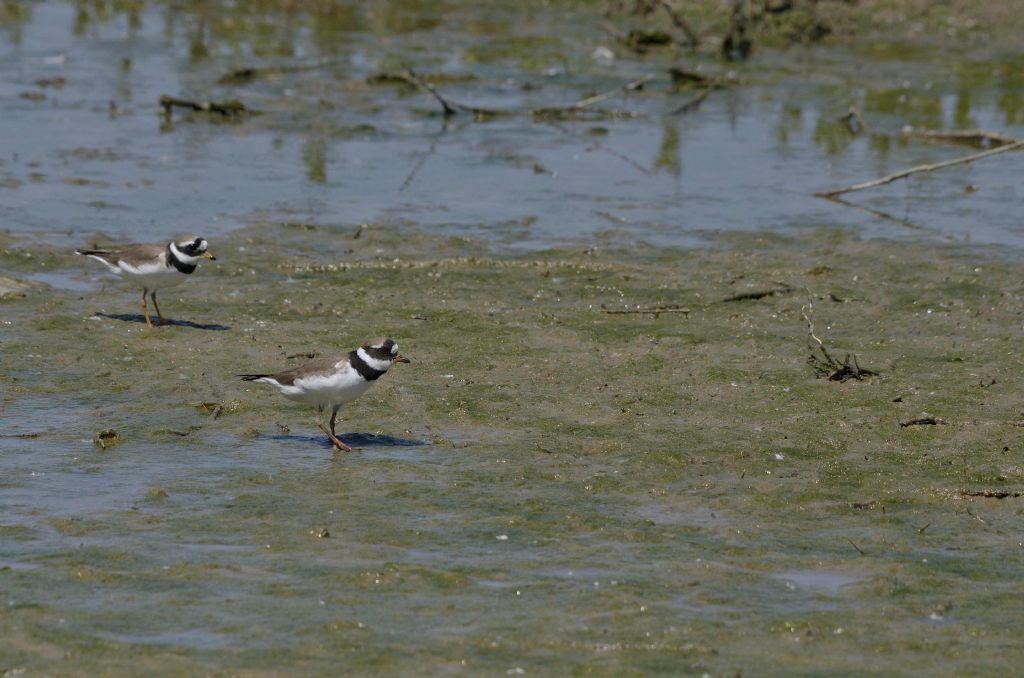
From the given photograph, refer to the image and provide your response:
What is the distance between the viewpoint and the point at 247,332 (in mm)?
14086

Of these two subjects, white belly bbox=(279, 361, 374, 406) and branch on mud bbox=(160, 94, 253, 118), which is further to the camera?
branch on mud bbox=(160, 94, 253, 118)

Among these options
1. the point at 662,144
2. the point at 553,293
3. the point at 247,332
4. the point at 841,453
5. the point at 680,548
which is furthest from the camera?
the point at 662,144

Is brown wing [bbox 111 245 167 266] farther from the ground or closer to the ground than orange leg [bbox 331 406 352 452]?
farther from the ground

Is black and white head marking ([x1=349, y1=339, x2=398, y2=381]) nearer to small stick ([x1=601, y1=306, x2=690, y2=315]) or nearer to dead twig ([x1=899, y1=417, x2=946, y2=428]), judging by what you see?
dead twig ([x1=899, y1=417, x2=946, y2=428])

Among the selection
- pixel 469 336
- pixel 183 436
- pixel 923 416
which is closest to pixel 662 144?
pixel 469 336

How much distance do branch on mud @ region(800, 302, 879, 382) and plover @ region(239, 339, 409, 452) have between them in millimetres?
3748

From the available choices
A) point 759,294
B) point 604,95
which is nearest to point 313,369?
point 759,294

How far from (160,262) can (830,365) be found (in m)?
5.91

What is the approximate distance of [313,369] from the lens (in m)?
11.0

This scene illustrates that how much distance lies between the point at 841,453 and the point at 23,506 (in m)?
5.59

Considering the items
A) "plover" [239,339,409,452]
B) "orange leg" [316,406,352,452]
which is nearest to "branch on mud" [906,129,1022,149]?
"plover" [239,339,409,452]

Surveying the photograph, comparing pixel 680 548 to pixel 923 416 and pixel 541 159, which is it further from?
pixel 541 159

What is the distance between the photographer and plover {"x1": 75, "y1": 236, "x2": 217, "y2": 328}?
1404 cm

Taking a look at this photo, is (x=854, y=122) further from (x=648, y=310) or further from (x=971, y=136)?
(x=648, y=310)
